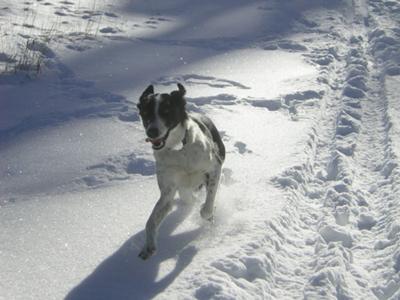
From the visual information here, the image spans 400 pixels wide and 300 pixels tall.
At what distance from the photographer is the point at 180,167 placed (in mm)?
4781

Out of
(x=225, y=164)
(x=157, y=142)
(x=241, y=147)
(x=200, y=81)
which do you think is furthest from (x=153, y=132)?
(x=200, y=81)

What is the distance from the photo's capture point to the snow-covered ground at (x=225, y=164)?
4176 millimetres

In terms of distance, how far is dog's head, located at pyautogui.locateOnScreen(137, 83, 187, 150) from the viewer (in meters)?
4.51

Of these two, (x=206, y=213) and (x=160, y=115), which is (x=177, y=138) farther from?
(x=206, y=213)

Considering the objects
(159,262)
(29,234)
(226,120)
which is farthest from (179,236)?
(226,120)

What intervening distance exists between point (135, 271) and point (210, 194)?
1178 mm

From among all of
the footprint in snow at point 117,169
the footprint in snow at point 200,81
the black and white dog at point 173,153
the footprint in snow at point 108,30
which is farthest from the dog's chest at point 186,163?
the footprint in snow at point 108,30

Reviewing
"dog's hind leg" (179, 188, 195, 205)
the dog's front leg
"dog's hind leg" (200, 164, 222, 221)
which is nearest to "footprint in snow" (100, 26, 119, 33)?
"dog's hind leg" (179, 188, 195, 205)

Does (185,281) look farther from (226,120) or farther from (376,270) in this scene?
(226,120)

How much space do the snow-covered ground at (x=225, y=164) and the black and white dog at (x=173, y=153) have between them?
0.26 m

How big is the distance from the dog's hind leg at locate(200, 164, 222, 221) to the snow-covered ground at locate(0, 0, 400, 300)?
0.33 feet

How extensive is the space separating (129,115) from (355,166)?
2895 millimetres

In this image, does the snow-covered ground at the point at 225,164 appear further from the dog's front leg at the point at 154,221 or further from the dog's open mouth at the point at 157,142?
the dog's open mouth at the point at 157,142

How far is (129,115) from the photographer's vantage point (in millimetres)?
7262
